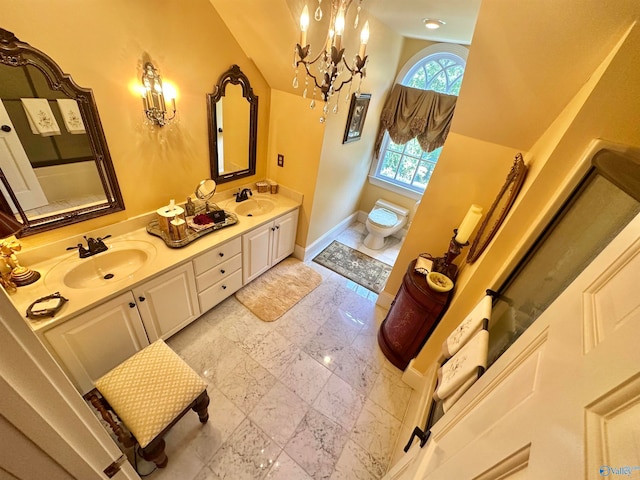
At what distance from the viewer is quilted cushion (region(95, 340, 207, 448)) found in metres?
1.30

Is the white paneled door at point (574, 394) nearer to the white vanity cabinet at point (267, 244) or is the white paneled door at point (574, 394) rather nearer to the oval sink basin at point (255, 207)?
the white vanity cabinet at point (267, 244)

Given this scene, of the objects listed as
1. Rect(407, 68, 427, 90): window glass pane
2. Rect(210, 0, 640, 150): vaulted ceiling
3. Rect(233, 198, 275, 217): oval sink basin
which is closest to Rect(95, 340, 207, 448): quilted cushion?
Rect(233, 198, 275, 217): oval sink basin

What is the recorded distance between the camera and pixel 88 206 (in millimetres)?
1698

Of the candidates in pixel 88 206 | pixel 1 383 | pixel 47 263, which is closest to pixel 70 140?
pixel 88 206

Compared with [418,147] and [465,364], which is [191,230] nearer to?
[465,364]

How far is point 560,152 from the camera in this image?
1157mm

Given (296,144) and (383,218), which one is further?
(383,218)

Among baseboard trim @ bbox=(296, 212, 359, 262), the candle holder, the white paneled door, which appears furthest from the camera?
baseboard trim @ bbox=(296, 212, 359, 262)

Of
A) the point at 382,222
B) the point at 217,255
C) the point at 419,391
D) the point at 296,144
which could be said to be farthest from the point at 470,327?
the point at 382,222

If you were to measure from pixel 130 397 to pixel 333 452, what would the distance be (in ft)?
3.98

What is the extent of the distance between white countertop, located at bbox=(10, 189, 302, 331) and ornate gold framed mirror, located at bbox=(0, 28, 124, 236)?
17 centimetres

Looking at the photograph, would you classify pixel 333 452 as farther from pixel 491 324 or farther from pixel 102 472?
pixel 102 472

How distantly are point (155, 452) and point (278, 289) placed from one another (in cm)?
155

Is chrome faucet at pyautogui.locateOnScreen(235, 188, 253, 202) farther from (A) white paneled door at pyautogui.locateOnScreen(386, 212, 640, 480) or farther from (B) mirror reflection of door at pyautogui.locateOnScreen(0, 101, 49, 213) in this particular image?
(A) white paneled door at pyautogui.locateOnScreen(386, 212, 640, 480)
